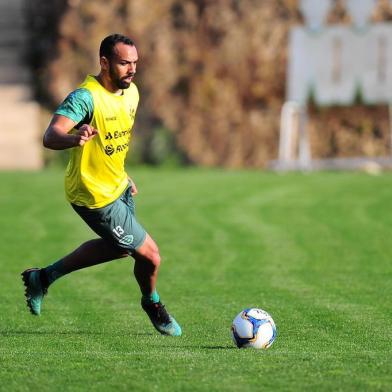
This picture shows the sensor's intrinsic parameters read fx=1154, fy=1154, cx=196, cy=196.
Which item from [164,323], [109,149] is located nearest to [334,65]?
[164,323]

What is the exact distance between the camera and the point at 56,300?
982cm

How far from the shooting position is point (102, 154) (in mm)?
7617

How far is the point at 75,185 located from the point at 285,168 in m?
13.8

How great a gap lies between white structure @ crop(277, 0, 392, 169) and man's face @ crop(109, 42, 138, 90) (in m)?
13.6

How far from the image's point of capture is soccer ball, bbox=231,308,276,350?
7238 millimetres

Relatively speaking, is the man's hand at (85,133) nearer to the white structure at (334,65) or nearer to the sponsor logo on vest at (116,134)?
the sponsor logo on vest at (116,134)

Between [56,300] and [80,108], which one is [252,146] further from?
[80,108]

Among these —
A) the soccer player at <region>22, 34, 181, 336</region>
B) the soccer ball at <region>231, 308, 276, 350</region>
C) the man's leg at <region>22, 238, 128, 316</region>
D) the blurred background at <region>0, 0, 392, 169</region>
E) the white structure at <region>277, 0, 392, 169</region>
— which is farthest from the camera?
the blurred background at <region>0, 0, 392, 169</region>

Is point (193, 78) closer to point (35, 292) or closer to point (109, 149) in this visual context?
point (35, 292)

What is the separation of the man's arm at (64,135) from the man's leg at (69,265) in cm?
110

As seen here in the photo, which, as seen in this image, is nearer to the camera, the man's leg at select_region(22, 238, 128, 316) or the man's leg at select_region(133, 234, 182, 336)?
the man's leg at select_region(133, 234, 182, 336)

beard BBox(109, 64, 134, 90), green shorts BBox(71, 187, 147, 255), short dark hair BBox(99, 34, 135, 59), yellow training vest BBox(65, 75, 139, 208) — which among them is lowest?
green shorts BBox(71, 187, 147, 255)

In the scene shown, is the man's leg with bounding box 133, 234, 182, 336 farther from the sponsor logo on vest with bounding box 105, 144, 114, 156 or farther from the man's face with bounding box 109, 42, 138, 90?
the man's face with bounding box 109, 42, 138, 90

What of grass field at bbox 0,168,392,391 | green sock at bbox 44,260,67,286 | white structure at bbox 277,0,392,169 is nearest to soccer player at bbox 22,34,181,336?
green sock at bbox 44,260,67,286
